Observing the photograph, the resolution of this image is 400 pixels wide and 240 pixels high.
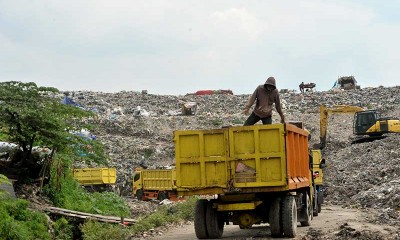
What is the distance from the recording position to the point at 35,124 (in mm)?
18312

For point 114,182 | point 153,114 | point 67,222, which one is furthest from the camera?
point 153,114

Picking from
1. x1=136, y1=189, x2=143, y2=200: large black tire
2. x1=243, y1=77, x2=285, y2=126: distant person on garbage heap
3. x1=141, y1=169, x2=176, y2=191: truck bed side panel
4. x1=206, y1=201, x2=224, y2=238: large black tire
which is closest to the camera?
x1=206, y1=201, x2=224, y2=238: large black tire

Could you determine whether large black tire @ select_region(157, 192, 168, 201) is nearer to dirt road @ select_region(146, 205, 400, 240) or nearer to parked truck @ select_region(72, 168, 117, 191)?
parked truck @ select_region(72, 168, 117, 191)

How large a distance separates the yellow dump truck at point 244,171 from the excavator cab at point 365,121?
88.3 feet

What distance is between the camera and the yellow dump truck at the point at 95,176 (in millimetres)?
31797

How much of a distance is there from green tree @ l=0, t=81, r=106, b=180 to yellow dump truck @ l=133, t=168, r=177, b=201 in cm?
1069

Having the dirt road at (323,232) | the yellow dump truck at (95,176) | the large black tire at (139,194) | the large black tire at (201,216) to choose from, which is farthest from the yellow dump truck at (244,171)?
the yellow dump truck at (95,176)

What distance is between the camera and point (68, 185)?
20797 millimetres

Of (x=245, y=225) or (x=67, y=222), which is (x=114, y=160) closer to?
(x=67, y=222)

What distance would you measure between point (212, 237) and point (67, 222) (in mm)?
6769

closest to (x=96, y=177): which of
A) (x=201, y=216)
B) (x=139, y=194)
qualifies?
(x=139, y=194)

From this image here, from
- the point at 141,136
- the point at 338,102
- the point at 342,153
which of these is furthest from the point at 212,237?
the point at 338,102

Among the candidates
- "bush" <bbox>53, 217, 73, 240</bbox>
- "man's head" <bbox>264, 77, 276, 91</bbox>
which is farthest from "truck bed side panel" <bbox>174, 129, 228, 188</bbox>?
"bush" <bbox>53, 217, 73, 240</bbox>

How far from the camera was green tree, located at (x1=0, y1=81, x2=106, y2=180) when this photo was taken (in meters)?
18.0
